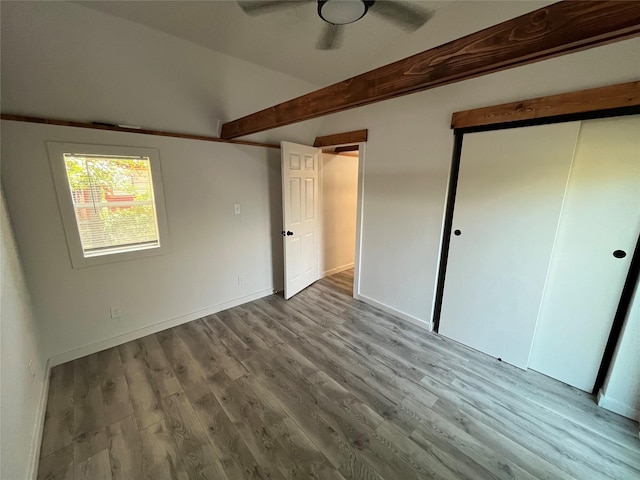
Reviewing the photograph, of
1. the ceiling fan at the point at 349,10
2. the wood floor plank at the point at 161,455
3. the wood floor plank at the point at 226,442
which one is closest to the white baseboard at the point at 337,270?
the wood floor plank at the point at 226,442

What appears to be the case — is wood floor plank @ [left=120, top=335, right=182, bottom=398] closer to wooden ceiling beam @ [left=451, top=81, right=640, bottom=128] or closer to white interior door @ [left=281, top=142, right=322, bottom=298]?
white interior door @ [left=281, top=142, right=322, bottom=298]

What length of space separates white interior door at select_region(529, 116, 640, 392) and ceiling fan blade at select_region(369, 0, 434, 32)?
1400 millimetres

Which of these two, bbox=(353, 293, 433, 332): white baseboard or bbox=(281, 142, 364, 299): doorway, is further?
bbox=(281, 142, 364, 299): doorway

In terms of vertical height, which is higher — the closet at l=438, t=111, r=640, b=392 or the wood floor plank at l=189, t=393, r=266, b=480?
the closet at l=438, t=111, r=640, b=392

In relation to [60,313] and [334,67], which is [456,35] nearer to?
[334,67]

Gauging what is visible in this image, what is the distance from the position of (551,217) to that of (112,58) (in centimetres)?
340

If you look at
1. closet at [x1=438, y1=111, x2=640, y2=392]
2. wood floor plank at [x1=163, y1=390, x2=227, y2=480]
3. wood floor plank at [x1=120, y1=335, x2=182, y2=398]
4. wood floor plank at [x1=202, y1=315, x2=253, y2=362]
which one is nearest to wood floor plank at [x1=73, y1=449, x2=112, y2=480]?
wood floor plank at [x1=163, y1=390, x2=227, y2=480]

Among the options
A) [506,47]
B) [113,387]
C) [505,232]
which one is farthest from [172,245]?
[505,232]

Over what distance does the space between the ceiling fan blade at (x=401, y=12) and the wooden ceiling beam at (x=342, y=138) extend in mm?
1540

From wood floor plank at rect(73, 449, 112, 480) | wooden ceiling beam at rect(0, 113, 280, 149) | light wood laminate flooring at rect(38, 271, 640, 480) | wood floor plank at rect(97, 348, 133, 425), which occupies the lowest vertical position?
wood floor plank at rect(73, 449, 112, 480)

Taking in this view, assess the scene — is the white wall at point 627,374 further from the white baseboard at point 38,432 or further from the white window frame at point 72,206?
the white window frame at point 72,206

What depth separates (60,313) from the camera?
2148mm

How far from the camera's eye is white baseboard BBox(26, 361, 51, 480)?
1339mm

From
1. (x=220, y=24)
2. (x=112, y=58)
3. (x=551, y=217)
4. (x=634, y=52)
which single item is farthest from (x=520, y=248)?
(x=112, y=58)
